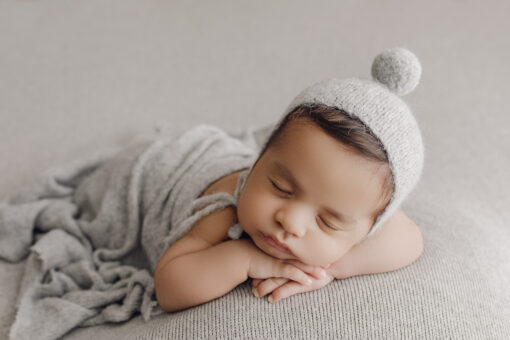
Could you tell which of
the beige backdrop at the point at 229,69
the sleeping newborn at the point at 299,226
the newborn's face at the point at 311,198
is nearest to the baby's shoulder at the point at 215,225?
the sleeping newborn at the point at 299,226

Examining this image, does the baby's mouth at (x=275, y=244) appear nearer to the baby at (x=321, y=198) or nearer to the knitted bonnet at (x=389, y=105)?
the baby at (x=321, y=198)

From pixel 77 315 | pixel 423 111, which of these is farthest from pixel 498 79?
pixel 77 315

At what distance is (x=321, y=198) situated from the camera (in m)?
0.82

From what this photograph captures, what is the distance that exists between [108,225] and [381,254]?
0.68m

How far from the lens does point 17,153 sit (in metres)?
1.52

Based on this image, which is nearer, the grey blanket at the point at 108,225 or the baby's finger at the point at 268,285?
the baby's finger at the point at 268,285

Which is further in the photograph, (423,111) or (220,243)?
(423,111)

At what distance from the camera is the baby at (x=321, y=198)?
0.82 m

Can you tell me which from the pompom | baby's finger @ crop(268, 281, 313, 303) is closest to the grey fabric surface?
baby's finger @ crop(268, 281, 313, 303)

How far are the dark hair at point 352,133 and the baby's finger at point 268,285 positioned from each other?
25 cm

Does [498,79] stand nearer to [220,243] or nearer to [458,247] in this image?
[458,247]

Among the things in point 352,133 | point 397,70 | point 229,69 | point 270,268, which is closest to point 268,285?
point 270,268

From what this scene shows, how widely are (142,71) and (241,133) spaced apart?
0.50 meters

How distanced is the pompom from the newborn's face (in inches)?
7.2
